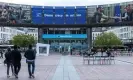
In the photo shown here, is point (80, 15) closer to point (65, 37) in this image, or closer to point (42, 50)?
point (65, 37)

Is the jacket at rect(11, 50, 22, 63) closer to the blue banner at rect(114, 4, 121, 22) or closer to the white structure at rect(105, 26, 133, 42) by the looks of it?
the blue banner at rect(114, 4, 121, 22)

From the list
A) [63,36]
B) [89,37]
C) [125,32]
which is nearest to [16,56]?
[89,37]

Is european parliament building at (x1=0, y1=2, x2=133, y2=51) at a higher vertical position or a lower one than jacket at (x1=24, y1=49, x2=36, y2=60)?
higher

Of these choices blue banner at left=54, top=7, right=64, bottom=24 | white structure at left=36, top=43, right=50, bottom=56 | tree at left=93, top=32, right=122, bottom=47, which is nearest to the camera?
white structure at left=36, top=43, right=50, bottom=56

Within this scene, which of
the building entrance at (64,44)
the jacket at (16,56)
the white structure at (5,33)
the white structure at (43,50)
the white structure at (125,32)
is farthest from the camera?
the white structure at (5,33)

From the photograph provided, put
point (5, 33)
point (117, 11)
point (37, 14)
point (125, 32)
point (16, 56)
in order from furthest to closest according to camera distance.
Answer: point (125, 32) < point (5, 33) < point (37, 14) < point (117, 11) < point (16, 56)

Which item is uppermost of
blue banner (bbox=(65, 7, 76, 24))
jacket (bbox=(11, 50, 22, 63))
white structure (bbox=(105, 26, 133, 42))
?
blue banner (bbox=(65, 7, 76, 24))

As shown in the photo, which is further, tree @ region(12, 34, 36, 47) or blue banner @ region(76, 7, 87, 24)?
tree @ region(12, 34, 36, 47)

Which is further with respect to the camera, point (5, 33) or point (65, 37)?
point (5, 33)

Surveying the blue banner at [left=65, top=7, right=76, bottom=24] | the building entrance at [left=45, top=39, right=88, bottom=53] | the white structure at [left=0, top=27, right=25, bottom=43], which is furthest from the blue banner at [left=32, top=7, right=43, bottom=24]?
the white structure at [left=0, top=27, right=25, bottom=43]

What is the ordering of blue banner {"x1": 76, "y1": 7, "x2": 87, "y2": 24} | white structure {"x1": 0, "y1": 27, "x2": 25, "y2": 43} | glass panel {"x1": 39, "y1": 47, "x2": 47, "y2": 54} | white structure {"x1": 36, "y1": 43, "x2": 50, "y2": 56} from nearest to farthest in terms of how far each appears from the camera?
white structure {"x1": 36, "y1": 43, "x2": 50, "y2": 56}, glass panel {"x1": 39, "y1": 47, "x2": 47, "y2": 54}, blue banner {"x1": 76, "y1": 7, "x2": 87, "y2": 24}, white structure {"x1": 0, "y1": 27, "x2": 25, "y2": 43}

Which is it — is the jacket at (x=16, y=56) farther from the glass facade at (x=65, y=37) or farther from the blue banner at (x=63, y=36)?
the blue banner at (x=63, y=36)

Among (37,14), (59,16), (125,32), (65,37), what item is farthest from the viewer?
(125,32)

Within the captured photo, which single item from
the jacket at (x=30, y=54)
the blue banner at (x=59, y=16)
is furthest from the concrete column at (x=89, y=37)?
the jacket at (x=30, y=54)
